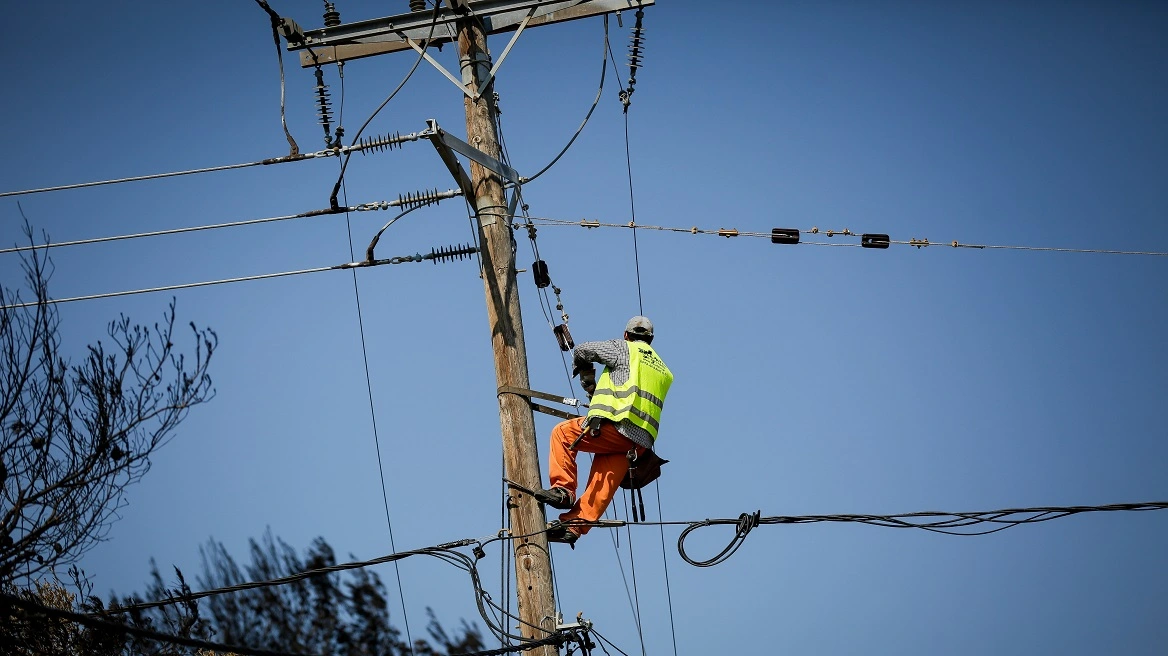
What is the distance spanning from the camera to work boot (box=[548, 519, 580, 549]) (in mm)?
9297

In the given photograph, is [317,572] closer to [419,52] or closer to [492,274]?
[492,274]

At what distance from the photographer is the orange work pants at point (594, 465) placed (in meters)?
9.49

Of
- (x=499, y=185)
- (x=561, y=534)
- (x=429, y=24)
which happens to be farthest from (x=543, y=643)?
(x=429, y=24)

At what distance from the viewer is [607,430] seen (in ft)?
31.1

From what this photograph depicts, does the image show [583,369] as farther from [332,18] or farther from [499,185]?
[332,18]

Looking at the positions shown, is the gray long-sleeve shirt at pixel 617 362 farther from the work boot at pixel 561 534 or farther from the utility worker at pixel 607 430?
the work boot at pixel 561 534

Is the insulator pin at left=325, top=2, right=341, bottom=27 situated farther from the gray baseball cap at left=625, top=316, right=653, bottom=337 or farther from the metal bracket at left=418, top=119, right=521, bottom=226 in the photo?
the gray baseball cap at left=625, top=316, right=653, bottom=337

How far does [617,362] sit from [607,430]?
0.51 meters

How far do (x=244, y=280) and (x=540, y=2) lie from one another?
347 centimetres

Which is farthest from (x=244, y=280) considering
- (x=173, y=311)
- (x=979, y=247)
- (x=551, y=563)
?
(x=979, y=247)

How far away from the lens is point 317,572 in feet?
29.7

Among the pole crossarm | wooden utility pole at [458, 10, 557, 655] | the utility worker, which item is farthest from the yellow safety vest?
the pole crossarm

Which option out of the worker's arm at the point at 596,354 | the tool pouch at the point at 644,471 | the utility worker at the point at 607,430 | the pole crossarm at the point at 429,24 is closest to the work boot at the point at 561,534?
the utility worker at the point at 607,430

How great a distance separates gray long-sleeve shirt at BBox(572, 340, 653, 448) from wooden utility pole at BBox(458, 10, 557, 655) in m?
0.50
